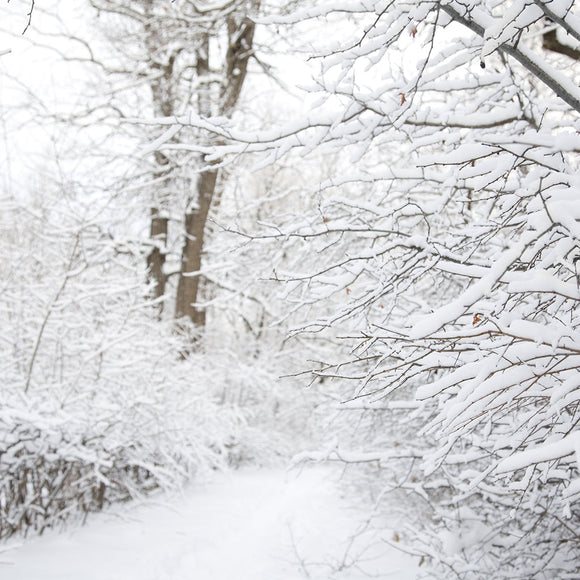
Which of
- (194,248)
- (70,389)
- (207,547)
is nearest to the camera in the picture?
(70,389)

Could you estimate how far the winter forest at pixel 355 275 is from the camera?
5.66 feet

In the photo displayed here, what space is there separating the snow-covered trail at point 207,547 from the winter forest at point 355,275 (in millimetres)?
220

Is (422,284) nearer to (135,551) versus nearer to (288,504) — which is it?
(135,551)

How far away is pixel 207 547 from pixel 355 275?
3.44 metres

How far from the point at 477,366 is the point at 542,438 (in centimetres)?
62

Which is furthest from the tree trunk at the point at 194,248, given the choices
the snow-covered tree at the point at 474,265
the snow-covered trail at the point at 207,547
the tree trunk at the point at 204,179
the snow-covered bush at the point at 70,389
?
the snow-covered tree at the point at 474,265

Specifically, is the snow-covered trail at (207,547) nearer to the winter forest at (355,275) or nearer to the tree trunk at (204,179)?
the winter forest at (355,275)

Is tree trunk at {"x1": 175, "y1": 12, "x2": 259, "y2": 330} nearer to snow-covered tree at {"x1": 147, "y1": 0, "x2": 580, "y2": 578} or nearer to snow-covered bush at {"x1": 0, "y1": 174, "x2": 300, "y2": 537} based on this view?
snow-covered bush at {"x1": 0, "y1": 174, "x2": 300, "y2": 537}

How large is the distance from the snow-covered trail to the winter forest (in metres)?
0.22

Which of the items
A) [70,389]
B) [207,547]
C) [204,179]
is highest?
[204,179]

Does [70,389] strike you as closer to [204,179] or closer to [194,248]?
[194,248]

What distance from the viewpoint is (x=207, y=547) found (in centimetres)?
468

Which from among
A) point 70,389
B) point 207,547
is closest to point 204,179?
point 70,389

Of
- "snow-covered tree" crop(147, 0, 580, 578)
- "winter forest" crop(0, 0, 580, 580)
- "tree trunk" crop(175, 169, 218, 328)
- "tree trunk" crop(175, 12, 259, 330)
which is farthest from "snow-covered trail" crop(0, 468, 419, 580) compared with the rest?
"tree trunk" crop(175, 12, 259, 330)
